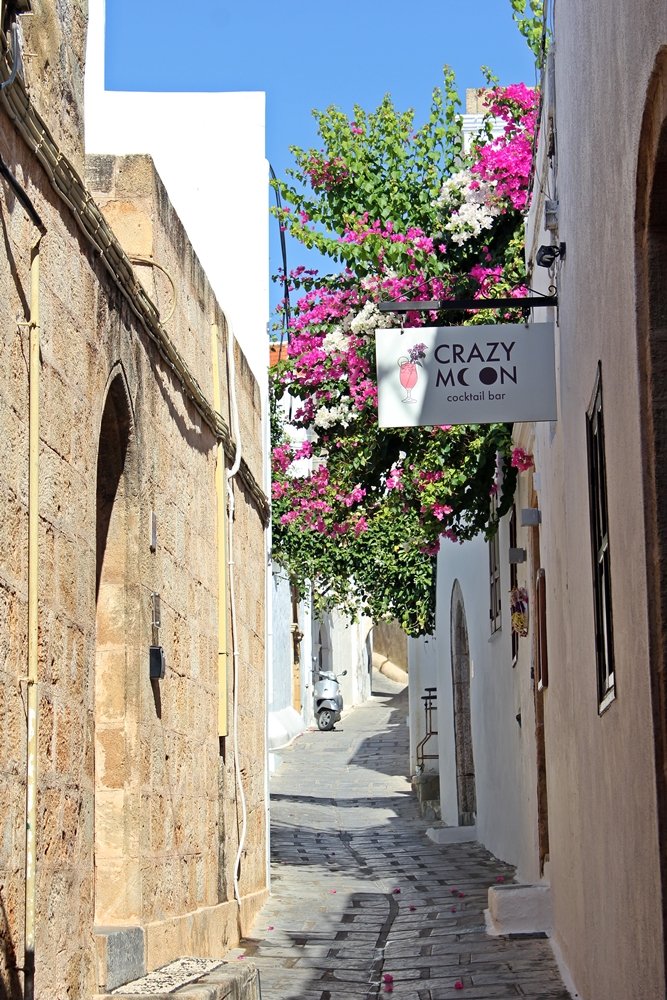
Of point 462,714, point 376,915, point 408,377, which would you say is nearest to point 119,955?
point 408,377

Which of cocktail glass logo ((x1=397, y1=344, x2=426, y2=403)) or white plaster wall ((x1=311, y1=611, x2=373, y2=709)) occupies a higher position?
cocktail glass logo ((x1=397, y1=344, x2=426, y2=403))

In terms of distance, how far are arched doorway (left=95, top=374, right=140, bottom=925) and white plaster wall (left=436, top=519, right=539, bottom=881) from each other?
4.77 meters

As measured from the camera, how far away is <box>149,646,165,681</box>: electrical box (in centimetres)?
693

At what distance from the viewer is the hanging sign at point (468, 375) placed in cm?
742

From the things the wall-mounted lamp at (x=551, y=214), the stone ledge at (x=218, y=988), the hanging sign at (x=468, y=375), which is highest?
the wall-mounted lamp at (x=551, y=214)

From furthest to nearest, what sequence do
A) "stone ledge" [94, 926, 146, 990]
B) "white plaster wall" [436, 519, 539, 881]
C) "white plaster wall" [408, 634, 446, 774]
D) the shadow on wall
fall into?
1. "white plaster wall" [408, 634, 446, 774]
2. "white plaster wall" [436, 519, 539, 881]
3. "stone ledge" [94, 926, 146, 990]
4. the shadow on wall

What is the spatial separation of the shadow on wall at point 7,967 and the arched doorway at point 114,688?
1.94 meters

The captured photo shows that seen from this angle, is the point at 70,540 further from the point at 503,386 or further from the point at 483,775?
the point at 483,775

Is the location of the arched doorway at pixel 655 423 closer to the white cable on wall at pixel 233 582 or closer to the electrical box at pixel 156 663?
the electrical box at pixel 156 663

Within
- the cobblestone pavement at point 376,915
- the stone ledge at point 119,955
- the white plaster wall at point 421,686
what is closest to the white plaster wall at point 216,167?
the cobblestone pavement at point 376,915

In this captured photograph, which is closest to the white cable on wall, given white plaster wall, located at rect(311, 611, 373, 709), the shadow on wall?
the shadow on wall

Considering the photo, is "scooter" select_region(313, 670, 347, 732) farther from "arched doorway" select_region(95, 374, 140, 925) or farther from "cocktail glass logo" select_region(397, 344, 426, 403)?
"arched doorway" select_region(95, 374, 140, 925)

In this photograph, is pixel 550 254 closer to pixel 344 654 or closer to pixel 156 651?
pixel 156 651

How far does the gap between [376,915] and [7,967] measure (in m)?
6.86
